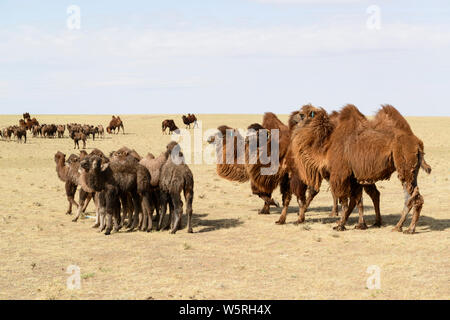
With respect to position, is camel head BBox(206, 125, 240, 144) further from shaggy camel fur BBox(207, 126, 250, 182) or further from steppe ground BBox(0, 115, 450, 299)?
steppe ground BBox(0, 115, 450, 299)

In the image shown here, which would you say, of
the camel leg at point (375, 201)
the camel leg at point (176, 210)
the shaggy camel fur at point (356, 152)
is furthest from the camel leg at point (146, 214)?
the camel leg at point (375, 201)

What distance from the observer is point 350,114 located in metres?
10.8

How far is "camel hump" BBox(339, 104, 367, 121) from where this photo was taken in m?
10.7

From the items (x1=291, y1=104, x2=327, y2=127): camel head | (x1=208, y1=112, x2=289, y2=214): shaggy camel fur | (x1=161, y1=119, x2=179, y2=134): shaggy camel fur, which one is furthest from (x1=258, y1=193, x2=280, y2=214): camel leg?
(x1=161, y1=119, x2=179, y2=134): shaggy camel fur

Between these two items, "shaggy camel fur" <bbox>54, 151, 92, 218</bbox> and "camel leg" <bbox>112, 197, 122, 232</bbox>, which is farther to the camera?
"shaggy camel fur" <bbox>54, 151, 92, 218</bbox>

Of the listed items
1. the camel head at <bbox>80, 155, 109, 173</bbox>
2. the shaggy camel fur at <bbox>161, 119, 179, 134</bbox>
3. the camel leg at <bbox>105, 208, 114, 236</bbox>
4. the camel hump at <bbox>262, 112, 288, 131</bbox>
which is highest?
the shaggy camel fur at <bbox>161, 119, 179, 134</bbox>

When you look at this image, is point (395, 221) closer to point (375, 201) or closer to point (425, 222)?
point (425, 222)

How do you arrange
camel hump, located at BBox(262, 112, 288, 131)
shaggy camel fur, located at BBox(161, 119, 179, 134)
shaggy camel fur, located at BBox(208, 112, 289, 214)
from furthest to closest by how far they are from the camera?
shaggy camel fur, located at BBox(161, 119, 179, 134) < camel hump, located at BBox(262, 112, 288, 131) < shaggy camel fur, located at BBox(208, 112, 289, 214)

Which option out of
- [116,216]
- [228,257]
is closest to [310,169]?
[228,257]

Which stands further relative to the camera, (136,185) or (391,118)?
(136,185)

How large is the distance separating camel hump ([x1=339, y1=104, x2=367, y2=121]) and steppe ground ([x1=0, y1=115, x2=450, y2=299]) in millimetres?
2224

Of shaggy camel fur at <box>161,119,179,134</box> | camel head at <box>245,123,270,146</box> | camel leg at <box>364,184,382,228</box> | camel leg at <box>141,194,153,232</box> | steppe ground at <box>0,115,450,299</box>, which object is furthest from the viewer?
shaggy camel fur at <box>161,119,179,134</box>

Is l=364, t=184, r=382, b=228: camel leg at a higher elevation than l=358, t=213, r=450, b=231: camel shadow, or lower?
higher

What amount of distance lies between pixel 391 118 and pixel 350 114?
2.67ft
